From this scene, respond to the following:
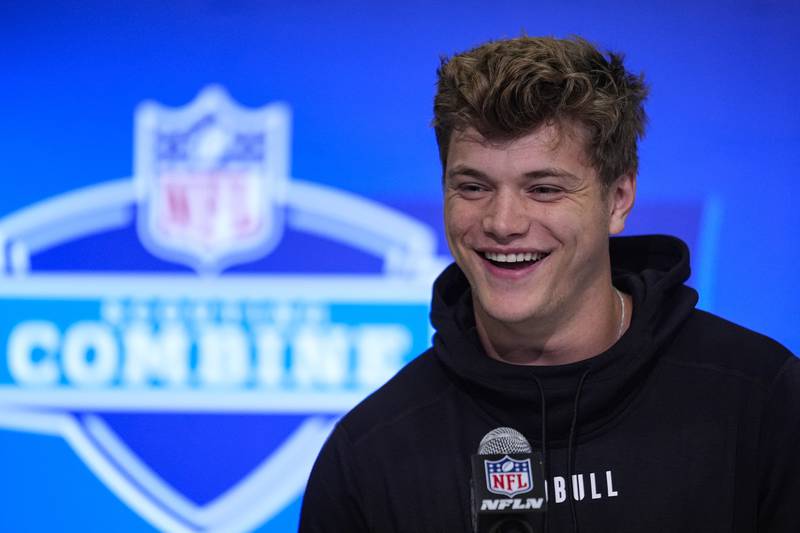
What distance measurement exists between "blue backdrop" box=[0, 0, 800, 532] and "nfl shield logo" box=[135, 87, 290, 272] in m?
0.02

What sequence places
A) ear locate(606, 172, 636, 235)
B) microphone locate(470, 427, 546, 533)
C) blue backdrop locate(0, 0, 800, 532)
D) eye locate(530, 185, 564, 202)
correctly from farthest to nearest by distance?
1. blue backdrop locate(0, 0, 800, 532)
2. ear locate(606, 172, 636, 235)
3. eye locate(530, 185, 564, 202)
4. microphone locate(470, 427, 546, 533)

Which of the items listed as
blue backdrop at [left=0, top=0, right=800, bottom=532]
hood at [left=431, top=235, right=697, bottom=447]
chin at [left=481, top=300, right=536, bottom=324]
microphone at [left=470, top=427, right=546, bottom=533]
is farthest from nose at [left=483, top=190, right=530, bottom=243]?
blue backdrop at [left=0, top=0, right=800, bottom=532]

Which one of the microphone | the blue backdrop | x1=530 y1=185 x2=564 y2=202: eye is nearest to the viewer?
the microphone

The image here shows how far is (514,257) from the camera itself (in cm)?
166

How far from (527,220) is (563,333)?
222mm

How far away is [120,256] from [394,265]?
2.78 feet

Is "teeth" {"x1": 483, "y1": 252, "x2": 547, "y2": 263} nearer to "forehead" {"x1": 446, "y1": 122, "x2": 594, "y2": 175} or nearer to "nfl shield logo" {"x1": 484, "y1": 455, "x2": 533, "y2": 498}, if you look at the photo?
"forehead" {"x1": 446, "y1": 122, "x2": 594, "y2": 175}

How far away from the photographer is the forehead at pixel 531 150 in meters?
1.62

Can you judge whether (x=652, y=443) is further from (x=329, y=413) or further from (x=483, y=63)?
(x=329, y=413)

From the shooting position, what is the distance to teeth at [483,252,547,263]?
167 centimetres

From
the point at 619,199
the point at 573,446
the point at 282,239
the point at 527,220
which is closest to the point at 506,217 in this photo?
the point at 527,220

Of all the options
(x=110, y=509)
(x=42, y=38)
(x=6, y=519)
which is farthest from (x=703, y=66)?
(x=6, y=519)

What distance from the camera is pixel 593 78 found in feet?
5.46

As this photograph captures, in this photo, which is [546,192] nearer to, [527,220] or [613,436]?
[527,220]
